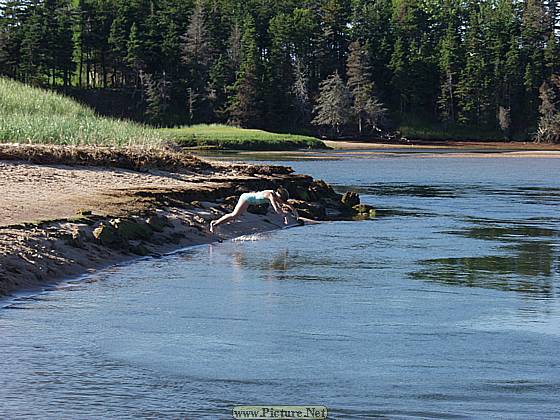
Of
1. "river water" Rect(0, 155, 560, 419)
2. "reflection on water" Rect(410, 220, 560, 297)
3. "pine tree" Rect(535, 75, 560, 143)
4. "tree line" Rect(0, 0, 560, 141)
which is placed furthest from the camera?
"pine tree" Rect(535, 75, 560, 143)

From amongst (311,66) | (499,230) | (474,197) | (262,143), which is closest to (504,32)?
(311,66)

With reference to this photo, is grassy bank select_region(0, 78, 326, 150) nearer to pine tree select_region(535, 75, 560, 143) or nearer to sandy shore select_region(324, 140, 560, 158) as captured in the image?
sandy shore select_region(324, 140, 560, 158)

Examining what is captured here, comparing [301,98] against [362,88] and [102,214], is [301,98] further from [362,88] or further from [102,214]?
[102,214]

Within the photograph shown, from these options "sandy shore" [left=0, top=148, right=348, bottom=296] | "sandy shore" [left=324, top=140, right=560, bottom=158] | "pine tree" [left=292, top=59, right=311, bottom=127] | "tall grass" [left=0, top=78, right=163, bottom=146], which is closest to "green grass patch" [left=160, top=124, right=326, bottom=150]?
"sandy shore" [left=324, top=140, right=560, bottom=158]

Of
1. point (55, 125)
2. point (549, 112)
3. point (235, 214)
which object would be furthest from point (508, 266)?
point (549, 112)

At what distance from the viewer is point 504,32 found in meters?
112

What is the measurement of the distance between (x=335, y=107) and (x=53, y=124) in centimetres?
6994

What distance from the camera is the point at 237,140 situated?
2965 inches

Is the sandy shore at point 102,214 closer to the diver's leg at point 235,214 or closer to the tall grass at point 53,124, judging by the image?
the diver's leg at point 235,214

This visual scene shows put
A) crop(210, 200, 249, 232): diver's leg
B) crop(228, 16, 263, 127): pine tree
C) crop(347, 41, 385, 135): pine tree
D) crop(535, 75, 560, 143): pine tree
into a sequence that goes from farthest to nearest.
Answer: crop(347, 41, 385, 135): pine tree → crop(535, 75, 560, 143): pine tree → crop(228, 16, 263, 127): pine tree → crop(210, 200, 249, 232): diver's leg

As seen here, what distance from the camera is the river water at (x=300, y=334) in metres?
8.41

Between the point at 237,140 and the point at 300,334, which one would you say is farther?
the point at 237,140

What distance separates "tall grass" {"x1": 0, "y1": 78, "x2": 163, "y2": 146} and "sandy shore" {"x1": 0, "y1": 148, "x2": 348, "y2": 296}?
2.36 metres

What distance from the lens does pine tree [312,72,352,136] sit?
96.3 m
